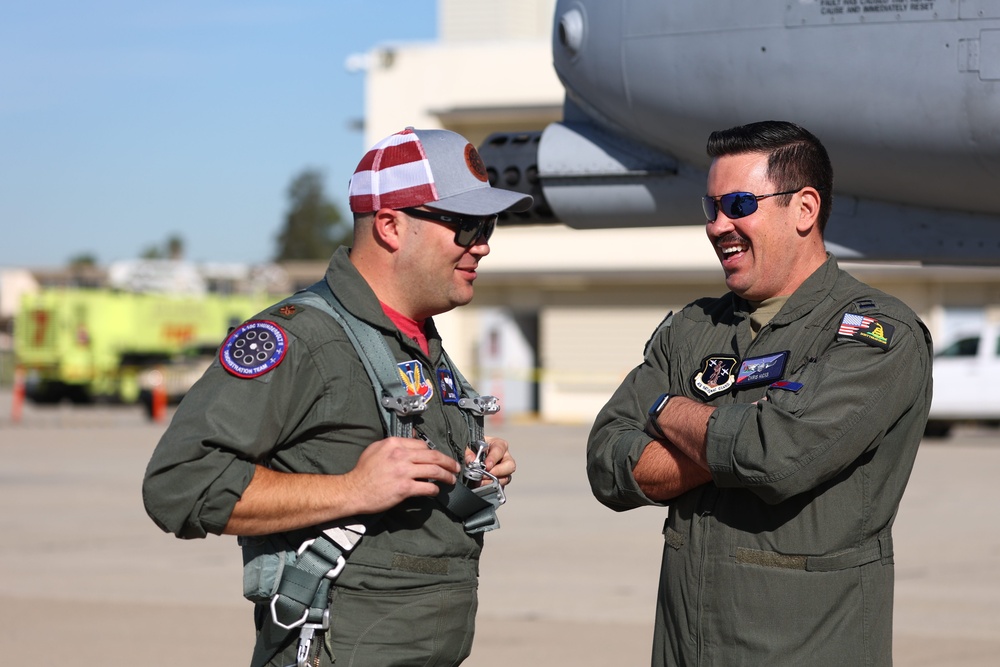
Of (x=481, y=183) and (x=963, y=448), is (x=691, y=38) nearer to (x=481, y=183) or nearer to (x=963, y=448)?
(x=481, y=183)

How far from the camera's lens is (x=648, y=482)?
331cm

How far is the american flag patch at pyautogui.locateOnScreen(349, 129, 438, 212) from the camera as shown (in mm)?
3127

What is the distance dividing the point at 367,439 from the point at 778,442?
3.04 feet

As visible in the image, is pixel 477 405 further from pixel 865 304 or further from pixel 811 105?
pixel 811 105

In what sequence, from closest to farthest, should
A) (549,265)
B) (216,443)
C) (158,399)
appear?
(216,443) < (158,399) < (549,265)

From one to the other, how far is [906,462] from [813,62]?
1848 millimetres

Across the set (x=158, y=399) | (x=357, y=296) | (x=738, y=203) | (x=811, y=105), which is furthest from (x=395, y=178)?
(x=158, y=399)

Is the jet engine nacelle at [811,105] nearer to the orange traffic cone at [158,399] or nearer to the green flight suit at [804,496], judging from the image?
the green flight suit at [804,496]

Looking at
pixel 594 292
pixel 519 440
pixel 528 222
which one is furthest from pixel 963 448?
pixel 528 222

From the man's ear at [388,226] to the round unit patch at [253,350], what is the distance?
35 centimetres

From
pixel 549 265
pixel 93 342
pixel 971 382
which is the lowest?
pixel 93 342

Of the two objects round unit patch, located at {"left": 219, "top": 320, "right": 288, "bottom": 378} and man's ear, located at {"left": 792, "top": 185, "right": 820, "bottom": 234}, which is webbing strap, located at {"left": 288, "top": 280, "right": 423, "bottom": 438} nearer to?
round unit patch, located at {"left": 219, "top": 320, "right": 288, "bottom": 378}

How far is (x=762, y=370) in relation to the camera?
10.6 ft

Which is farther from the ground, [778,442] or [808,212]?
[808,212]
